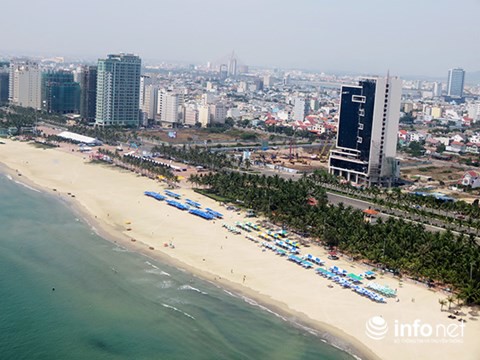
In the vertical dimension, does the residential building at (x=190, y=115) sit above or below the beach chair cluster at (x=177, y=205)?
above

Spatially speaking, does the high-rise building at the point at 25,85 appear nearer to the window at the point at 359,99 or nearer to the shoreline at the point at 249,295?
the window at the point at 359,99

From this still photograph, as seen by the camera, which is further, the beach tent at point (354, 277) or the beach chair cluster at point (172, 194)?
the beach chair cluster at point (172, 194)

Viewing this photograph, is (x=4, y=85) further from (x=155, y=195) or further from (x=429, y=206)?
(x=429, y=206)

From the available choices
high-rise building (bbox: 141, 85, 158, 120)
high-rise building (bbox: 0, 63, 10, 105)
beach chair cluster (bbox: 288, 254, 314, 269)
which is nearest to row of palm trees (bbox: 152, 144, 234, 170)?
beach chair cluster (bbox: 288, 254, 314, 269)

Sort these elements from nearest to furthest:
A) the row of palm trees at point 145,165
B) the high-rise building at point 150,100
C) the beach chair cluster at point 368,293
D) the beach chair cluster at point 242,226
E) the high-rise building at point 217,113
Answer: the beach chair cluster at point 368,293, the beach chair cluster at point 242,226, the row of palm trees at point 145,165, the high-rise building at point 217,113, the high-rise building at point 150,100

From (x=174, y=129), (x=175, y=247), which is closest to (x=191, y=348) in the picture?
(x=175, y=247)

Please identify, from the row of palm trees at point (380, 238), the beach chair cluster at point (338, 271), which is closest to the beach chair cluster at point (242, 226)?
the row of palm trees at point (380, 238)

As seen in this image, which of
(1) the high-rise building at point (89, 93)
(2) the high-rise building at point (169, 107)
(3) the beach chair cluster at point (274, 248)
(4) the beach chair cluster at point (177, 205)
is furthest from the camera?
(2) the high-rise building at point (169, 107)
